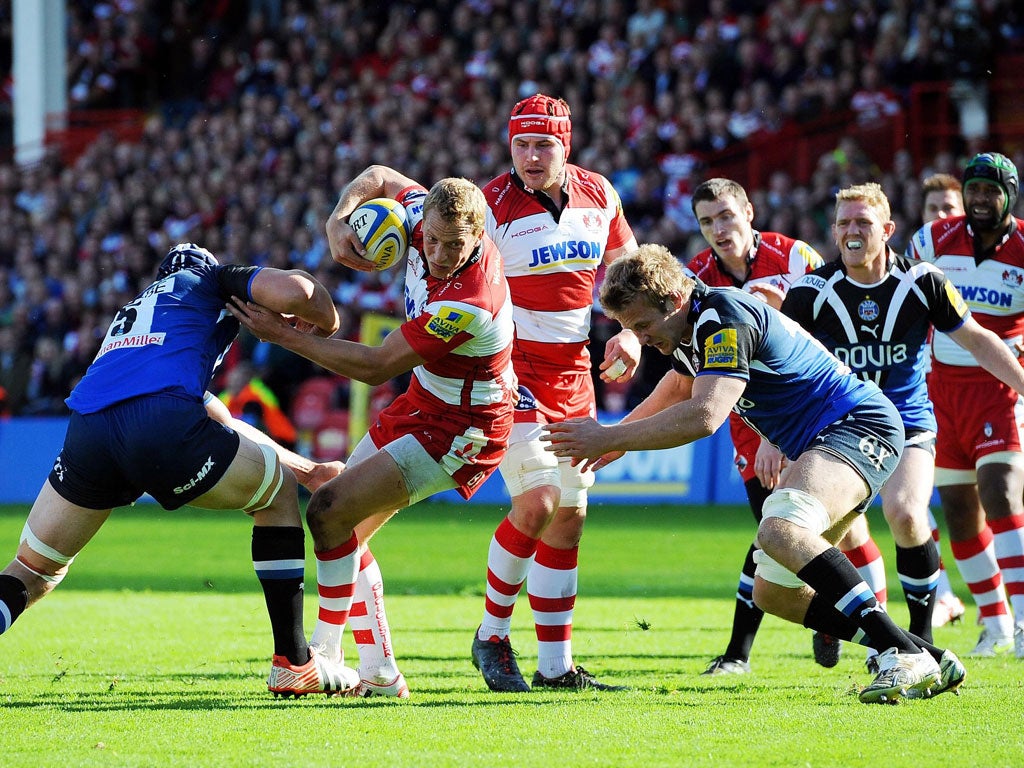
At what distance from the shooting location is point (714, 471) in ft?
57.4

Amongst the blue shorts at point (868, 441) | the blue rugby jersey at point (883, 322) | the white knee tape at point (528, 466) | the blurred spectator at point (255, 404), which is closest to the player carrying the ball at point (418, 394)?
the white knee tape at point (528, 466)

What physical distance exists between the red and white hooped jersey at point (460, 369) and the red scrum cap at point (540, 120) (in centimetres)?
99

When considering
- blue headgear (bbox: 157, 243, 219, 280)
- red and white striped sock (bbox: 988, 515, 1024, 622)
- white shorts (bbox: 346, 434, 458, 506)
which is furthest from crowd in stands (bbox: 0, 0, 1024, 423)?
blue headgear (bbox: 157, 243, 219, 280)

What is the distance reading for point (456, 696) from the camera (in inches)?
255

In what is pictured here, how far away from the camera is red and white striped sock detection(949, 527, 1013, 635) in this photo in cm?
815

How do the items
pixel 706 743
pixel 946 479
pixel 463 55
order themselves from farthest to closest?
pixel 463 55 < pixel 946 479 < pixel 706 743

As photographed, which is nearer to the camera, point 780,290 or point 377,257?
point 377,257

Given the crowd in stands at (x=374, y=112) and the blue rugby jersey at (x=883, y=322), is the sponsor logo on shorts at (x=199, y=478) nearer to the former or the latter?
the blue rugby jersey at (x=883, y=322)

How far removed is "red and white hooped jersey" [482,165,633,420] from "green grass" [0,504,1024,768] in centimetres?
162

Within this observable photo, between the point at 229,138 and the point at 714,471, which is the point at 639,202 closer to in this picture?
the point at 714,471

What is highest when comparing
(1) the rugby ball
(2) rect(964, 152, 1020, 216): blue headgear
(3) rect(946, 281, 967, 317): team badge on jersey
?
(2) rect(964, 152, 1020, 216): blue headgear

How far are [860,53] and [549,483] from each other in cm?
1529

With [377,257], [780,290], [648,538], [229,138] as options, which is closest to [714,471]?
[648,538]

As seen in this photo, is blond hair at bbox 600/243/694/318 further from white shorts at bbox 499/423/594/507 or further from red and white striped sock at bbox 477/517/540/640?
red and white striped sock at bbox 477/517/540/640
